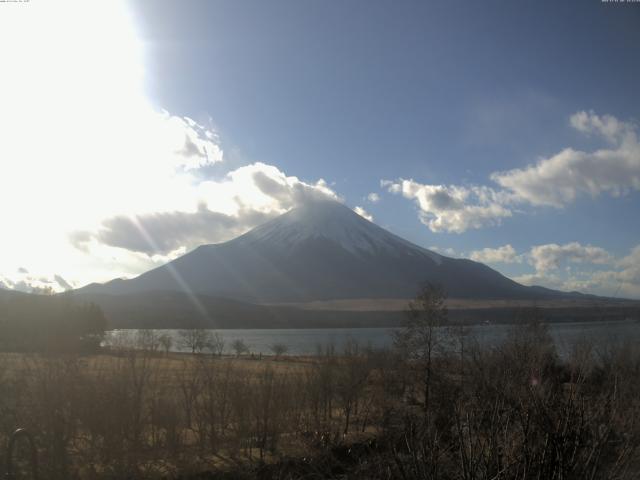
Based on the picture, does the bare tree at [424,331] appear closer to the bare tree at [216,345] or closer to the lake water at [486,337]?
the lake water at [486,337]

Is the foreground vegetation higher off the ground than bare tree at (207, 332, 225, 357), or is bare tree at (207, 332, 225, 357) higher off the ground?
the foreground vegetation

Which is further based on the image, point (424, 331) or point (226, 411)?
point (424, 331)

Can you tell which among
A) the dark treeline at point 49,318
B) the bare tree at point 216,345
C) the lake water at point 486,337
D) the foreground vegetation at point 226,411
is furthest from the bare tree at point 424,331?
the bare tree at point 216,345

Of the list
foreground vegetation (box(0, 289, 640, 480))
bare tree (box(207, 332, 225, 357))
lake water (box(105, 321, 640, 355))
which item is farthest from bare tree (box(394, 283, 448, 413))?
bare tree (box(207, 332, 225, 357))

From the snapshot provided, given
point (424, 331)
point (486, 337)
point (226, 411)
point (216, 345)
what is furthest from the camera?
point (216, 345)

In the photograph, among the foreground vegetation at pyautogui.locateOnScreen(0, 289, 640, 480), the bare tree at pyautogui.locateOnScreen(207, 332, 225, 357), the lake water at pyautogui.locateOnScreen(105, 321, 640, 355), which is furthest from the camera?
the bare tree at pyautogui.locateOnScreen(207, 332, 225, 357)

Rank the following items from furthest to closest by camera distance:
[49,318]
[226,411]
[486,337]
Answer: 1. [486,337]
2. [49,318]
3. [226,411]

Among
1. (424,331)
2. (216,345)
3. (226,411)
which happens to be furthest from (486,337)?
(226,411)

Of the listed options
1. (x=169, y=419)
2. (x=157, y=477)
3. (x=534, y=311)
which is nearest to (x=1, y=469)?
(x=157, y=477)

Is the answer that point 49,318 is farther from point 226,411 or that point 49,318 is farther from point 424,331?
point 424,331

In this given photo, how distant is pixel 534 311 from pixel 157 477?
32.8 metres

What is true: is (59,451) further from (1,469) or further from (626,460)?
(626,460)

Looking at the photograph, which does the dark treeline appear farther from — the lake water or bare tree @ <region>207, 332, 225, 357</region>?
bare tree @ <region>207, 332, 225, 357</region>

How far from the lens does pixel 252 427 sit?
794 inches
